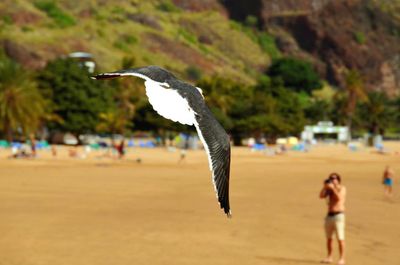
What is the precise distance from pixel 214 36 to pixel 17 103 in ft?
416

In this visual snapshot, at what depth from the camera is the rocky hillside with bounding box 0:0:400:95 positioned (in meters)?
156

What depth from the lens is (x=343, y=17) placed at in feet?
641

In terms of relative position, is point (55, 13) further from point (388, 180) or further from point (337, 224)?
point (337, 224)

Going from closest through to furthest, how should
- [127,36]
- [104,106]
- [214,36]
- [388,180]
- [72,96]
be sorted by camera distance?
Result: [388,180]
[72,96]
[104,106]
[127,36]
[214,36]

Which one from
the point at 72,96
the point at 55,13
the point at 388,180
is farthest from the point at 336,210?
the point at 55,13

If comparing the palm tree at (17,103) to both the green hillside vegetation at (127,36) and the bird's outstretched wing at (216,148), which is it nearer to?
the green hillside vegetation at (127,36)

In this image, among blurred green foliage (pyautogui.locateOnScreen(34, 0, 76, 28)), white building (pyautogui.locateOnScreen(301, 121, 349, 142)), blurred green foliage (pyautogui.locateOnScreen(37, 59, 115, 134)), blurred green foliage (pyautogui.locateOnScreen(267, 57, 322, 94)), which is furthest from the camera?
blurred green foliage (pyautogui.locateOnScreen(34, 0, 76, 28))

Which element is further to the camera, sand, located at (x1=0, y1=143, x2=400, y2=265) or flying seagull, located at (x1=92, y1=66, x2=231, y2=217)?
sand, located at (x1=0, y1=143, x2=400, y2=265)

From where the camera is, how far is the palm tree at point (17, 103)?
69062 mm

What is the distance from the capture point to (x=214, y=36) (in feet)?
633

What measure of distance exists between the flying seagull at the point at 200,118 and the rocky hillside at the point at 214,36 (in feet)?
439

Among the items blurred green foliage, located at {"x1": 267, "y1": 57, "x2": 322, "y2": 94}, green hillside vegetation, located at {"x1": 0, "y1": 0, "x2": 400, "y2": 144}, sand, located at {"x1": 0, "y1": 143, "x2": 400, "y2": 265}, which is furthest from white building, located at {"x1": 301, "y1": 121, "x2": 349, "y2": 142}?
sand, located at {"x1": 0, "y1": 143, "x2": 400, "y2": 265}

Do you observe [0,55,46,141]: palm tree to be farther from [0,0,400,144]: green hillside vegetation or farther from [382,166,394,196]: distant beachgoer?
[382,166,394,196]: distant beachgoer

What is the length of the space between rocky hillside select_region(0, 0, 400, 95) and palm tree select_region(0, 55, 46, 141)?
67.1 meters
